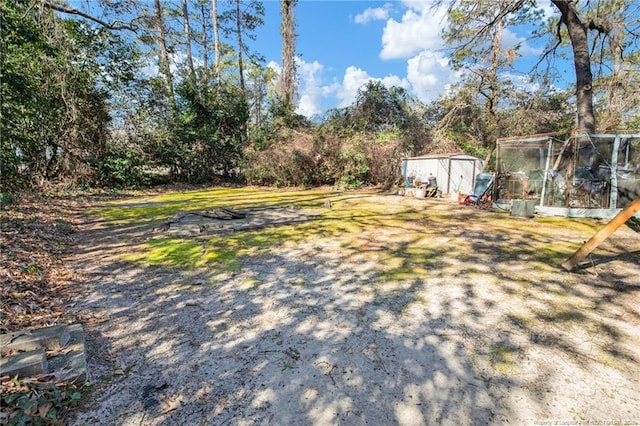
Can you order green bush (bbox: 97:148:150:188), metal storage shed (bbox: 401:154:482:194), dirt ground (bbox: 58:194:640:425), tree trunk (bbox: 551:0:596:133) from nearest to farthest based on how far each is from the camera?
dirt ground (bbox: 58:194:640:425) → tree trunk (bbox: 551:0:596:133) → metal storage shed (bbox: 401:154:482:194) → green bush (bbox: 97:148:150:188)

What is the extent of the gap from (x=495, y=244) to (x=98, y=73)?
12695mm

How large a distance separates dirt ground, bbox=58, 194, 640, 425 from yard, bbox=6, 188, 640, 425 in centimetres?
1

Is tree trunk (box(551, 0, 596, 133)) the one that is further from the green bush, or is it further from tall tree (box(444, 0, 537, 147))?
the green bush

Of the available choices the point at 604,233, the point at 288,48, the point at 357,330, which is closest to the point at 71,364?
the point at 357,330

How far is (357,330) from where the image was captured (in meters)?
2.40

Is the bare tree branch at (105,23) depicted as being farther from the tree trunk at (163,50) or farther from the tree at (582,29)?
the tree at (582,29)

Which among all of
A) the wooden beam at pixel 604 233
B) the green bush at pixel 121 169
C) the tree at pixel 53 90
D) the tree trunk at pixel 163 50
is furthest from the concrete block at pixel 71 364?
the green bush at pixel 121 169

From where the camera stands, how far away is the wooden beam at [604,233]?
286cm

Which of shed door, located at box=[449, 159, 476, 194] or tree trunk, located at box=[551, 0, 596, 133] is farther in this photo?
shed door, located at box=[449, 159, 476, 194]

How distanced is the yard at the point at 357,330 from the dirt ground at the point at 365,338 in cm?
1

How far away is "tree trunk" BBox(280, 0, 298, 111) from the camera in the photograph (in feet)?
50.3

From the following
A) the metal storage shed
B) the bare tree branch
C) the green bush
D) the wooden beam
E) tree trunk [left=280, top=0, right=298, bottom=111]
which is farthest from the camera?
tree trunk [left=280, top=0, right=298, bottom=111]

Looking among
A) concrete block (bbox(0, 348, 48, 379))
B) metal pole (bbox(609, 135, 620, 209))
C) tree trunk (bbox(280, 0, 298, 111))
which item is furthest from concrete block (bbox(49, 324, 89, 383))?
tree trunk (bbox(280, 0, 298, 111))

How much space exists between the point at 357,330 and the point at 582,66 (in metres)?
9.03
